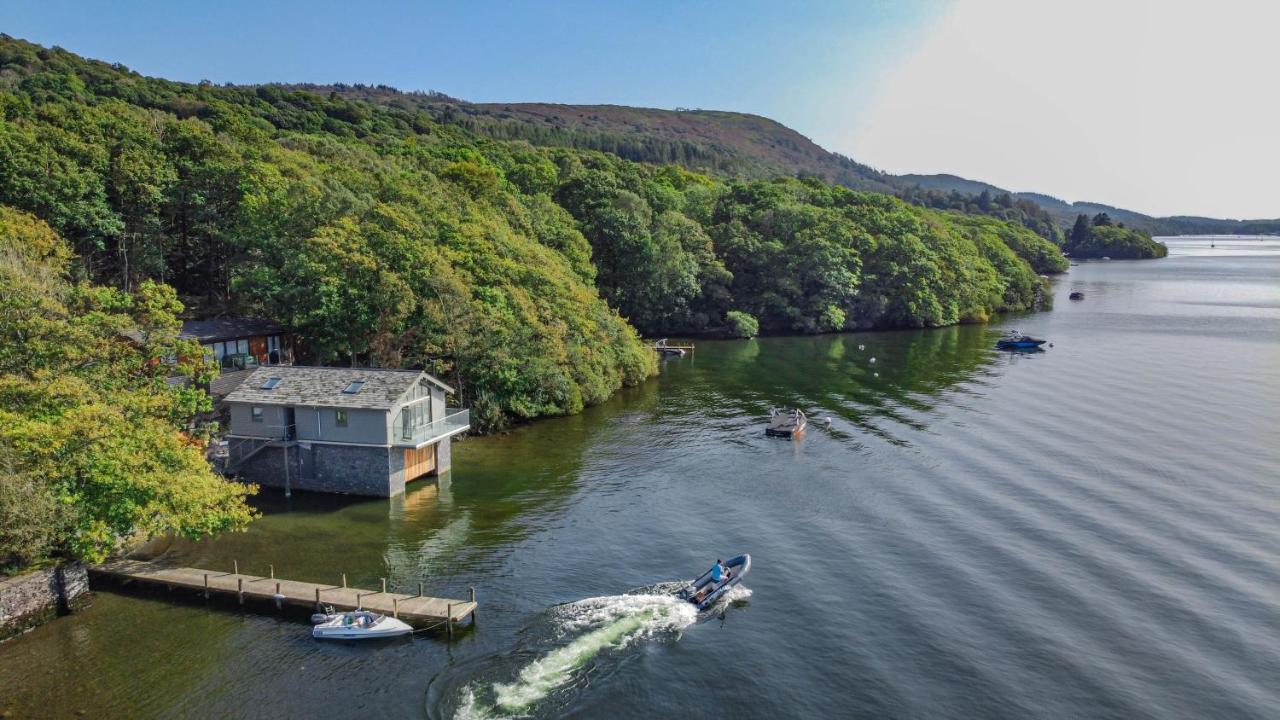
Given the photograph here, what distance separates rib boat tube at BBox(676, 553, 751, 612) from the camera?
36.8m

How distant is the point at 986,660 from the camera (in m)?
32.5

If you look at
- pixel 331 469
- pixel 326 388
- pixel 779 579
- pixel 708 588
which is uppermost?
pixel 326 388

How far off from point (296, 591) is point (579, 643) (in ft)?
44.9

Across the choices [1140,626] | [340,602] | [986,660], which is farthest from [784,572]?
[340,602]

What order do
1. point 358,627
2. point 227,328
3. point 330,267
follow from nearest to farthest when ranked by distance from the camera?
point 358,627, point 330,267, point 227,328

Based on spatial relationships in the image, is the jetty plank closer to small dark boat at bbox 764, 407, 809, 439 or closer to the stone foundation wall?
the stone foundation wall

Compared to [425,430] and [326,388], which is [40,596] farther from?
[425,430]

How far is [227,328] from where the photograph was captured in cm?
6662

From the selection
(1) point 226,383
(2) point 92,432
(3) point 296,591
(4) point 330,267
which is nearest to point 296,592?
(3) point 296,591

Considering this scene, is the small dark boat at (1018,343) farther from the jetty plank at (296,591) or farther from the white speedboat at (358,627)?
the white speedboat at (358,627)

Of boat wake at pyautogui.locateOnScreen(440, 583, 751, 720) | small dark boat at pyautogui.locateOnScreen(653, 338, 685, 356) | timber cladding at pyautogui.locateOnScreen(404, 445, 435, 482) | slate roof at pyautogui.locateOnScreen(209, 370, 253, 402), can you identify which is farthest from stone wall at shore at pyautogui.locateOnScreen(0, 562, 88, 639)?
small dark boat at pyautogui.locateOnScreen(653, 338, 685, 356)

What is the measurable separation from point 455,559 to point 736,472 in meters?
22.1

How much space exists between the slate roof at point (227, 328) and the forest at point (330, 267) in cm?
207

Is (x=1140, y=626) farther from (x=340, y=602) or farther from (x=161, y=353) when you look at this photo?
(x=161, y=353)
